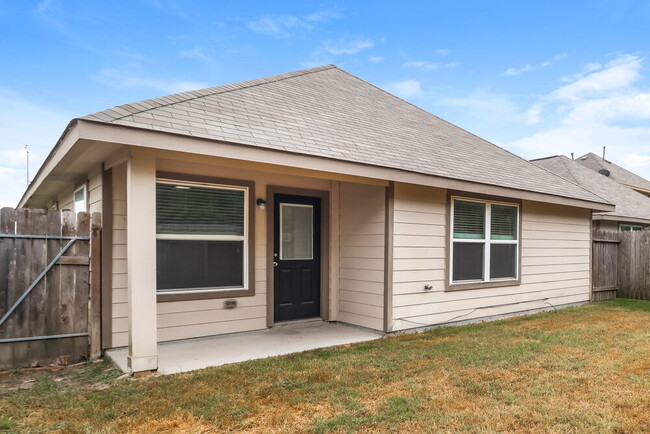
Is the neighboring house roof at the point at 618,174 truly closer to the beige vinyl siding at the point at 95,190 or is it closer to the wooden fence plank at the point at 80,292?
the beige vinyl siding at the point at 95,190

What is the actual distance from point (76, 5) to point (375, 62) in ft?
41.2

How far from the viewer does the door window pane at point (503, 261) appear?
720 centimetres

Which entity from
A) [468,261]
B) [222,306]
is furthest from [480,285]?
[222,306]

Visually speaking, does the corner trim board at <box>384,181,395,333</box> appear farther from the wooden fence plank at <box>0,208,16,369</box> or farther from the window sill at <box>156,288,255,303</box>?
the wooden fence plank at <box>0,208,16,369</box>

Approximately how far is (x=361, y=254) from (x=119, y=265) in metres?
3.32

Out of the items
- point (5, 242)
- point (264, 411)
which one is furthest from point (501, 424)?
point (5, 242)

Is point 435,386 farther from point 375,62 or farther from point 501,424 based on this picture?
point 375,62

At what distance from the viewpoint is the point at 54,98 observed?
16250 millimetres

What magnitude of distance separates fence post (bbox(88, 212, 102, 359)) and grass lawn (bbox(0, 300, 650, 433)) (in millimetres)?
310

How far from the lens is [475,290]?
6910mm

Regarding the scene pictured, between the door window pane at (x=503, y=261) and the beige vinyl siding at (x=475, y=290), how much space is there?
0.23 metres

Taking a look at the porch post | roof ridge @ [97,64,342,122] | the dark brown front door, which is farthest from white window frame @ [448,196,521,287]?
the porch post

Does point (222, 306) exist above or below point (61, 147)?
below

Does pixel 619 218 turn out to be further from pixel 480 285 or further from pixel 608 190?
pixel 480 285
